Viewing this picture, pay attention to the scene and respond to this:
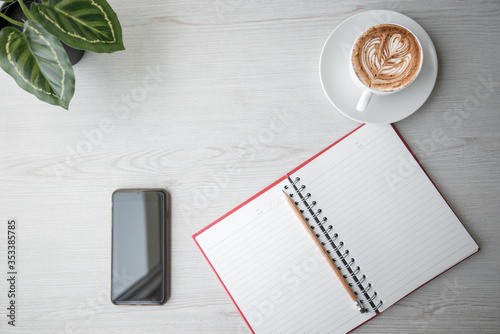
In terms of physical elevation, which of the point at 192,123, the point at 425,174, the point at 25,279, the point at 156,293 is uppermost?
the point at 425,174

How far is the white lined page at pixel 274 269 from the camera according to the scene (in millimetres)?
779

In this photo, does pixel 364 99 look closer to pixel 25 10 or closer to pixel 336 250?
pixel 336 250

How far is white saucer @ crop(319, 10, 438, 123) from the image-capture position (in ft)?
2.47

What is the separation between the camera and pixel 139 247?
0.80m

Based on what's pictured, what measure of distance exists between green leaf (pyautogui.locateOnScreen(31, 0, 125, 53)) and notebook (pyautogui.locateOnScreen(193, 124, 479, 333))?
1.35 ft

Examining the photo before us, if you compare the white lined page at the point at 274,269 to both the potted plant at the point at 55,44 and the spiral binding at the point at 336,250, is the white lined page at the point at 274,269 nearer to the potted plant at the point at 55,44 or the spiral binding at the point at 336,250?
the spiral binding at the point at 336,250

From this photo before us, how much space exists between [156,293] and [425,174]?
62 cm

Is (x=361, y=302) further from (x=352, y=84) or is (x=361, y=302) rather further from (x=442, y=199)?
(x=352, y=84)

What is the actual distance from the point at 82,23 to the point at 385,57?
0.56 m

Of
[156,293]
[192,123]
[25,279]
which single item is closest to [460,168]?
[192,123]

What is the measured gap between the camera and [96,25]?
2.14 feet

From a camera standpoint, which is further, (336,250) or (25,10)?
(336,250)

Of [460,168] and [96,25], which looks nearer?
[96,25]

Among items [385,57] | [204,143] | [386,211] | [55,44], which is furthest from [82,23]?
[386,211]
